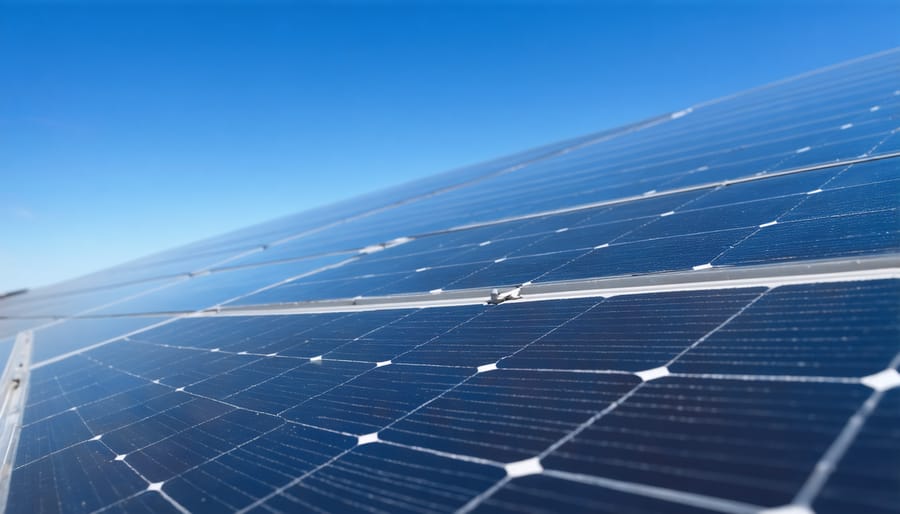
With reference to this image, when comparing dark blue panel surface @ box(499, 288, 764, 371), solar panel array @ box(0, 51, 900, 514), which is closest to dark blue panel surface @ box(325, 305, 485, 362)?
solar panel array @ box(0, 51, 900, 514)

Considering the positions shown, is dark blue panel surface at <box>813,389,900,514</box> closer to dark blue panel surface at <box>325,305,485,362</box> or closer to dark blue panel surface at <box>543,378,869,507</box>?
dark blue panel surface at <box>543,378,869,507</box>

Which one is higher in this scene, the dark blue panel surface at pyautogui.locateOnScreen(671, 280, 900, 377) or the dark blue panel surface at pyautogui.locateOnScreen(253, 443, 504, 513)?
the dark blue panel surface at pyautogui.locateOnScreen(671, 280, 900, 377)

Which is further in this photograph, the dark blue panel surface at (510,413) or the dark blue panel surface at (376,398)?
the dark blue panel surface at (376,398)

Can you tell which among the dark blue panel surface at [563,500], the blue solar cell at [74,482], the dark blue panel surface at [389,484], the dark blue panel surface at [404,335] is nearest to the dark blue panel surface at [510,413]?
the dark blue panel surface at [389,484]

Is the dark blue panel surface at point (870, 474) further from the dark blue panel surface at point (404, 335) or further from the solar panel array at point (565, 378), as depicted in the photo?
the dark blue panel surface at point (404, 335)

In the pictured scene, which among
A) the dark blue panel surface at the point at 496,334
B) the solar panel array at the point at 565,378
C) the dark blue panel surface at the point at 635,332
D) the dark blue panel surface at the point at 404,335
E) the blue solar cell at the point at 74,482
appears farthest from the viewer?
the dark blue panel surface at the point at 404,335

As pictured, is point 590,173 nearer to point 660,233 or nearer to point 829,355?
point 660,233

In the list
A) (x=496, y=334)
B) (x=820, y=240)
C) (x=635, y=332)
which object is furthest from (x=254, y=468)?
(x=820, y=240)

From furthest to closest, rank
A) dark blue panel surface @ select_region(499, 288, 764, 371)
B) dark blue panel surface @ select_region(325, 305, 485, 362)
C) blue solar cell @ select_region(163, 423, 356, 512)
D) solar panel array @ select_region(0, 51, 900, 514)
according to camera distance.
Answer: dark blue panel surface @ select_region(325, 305, 485, 362), dark blue panel surface @ select_region(499, 288, 764, 371), blue solar cell @ select_region(163, 423, 356, 512), solar panel array @ select_region(0, 51, 900, 514)

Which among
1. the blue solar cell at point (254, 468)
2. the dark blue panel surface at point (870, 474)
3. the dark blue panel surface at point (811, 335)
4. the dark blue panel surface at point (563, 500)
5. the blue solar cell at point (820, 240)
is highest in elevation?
the blue solar cell at point (820, 240)

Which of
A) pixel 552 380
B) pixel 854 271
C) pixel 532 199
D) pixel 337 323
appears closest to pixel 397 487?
pixel 552 380
